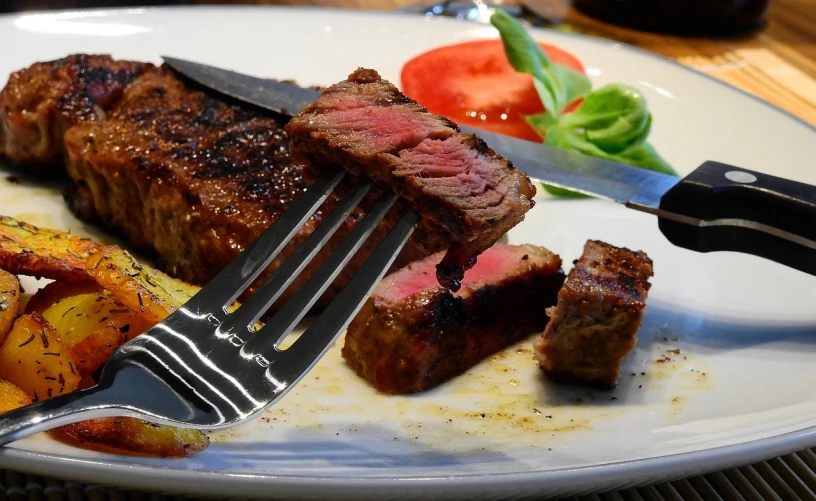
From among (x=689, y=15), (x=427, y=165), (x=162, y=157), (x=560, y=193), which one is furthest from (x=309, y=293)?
(x=689, y=15)

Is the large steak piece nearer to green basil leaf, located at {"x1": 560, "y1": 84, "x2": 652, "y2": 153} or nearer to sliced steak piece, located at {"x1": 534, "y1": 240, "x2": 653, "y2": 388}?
sliced steak piece, located at {"x1": 534, "y1": 240, "x2": 653, "y2": 388}

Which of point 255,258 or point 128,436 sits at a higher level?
point 255,258

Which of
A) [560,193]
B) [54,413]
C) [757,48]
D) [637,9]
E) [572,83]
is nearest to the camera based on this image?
[54,413]

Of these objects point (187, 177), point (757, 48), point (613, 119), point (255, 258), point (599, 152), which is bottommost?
point (757, 48)

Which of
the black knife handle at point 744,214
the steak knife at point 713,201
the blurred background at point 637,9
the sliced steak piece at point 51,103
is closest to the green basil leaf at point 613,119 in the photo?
the steak knife at point 713,201

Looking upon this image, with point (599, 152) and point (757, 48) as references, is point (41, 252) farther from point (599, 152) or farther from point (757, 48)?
point (757, 48)

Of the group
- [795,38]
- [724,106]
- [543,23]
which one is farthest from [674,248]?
[795,38]
